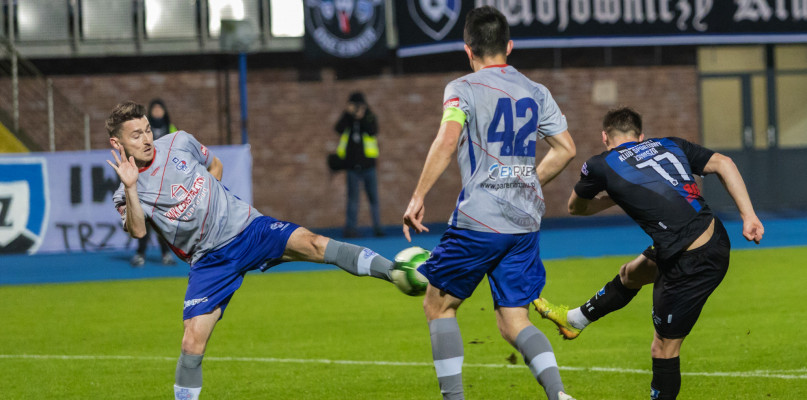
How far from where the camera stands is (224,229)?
637 centimetres

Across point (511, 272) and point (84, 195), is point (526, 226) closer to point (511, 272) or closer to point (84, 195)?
point (511, 272)

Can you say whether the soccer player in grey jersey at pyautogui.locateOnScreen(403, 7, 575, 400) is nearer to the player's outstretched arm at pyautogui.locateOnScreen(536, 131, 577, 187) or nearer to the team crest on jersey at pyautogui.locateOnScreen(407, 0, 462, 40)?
the player's outstretched arm at pyautogui.locateOnScreen(536, 131, 577, 187)

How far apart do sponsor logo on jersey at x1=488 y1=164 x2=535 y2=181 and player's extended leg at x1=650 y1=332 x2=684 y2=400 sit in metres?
1.24

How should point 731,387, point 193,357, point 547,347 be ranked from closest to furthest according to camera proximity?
point 547,347 → point 193,357 → point 731,387

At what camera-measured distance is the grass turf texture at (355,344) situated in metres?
7.35

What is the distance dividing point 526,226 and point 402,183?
17.0 metres

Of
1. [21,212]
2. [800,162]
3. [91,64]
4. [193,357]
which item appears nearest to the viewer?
[193,357]

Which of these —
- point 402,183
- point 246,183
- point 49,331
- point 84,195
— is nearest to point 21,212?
point 84,195

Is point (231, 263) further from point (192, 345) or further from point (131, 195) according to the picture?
point (131, 195)

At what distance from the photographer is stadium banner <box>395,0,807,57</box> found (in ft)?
69.9

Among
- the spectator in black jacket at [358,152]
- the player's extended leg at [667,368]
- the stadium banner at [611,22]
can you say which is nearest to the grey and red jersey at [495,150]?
the player's extended leg at [667,368]

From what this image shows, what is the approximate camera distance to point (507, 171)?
17.7 feet

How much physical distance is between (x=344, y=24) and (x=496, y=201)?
1661 cm

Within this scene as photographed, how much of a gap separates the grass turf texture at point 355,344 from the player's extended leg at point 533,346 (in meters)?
1.56
